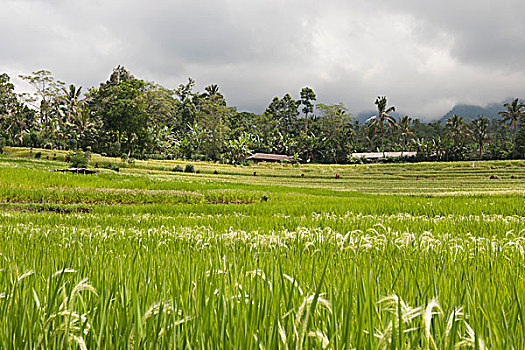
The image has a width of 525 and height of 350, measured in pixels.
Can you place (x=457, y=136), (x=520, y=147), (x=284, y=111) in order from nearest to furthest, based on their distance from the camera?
(x=520, y=147), (x=457, y=136), (x=284, y=111)

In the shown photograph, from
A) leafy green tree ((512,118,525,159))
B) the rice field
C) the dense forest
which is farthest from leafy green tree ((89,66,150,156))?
leafy green tree ((512,118,525,159))

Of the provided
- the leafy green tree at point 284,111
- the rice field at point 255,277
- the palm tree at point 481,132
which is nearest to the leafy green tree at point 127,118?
the rice field at point 255,277

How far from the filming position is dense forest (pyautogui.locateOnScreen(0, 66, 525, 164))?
192ft

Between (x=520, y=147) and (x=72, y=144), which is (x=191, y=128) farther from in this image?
(x=520, y=147)

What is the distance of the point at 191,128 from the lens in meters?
78.6

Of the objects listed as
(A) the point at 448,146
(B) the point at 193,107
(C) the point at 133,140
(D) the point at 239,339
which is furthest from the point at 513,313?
(B) the point at 193,107

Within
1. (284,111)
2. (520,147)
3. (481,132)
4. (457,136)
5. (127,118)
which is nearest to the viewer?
(127,118)

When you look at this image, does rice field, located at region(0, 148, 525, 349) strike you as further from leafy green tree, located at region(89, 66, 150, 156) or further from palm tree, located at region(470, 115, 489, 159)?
palm tree, located at region(470, 115, 489, 159)

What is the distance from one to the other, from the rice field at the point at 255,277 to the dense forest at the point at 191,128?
141 ft

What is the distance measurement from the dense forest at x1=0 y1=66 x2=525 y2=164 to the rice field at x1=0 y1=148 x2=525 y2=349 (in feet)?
141

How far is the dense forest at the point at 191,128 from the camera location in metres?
58.4

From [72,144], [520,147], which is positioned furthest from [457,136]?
[72,144]

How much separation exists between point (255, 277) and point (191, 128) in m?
79.9

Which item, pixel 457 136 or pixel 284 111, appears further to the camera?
pixel 284 111
